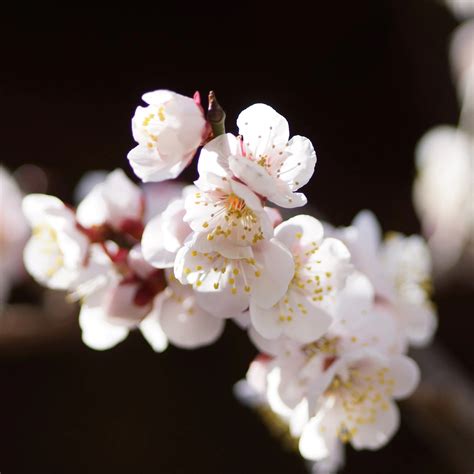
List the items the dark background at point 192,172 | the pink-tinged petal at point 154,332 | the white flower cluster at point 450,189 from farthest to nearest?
the dark background at point 192,172 → the white flower cluster at point 450,189 → the pink-tinged petal at point 154,332

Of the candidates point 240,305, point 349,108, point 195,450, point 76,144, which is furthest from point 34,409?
point 240,305

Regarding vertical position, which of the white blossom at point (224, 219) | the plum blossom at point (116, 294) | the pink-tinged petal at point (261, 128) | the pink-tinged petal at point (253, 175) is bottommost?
the plum blossom at point (116, 294)

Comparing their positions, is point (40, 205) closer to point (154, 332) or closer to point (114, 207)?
point (114, 207)

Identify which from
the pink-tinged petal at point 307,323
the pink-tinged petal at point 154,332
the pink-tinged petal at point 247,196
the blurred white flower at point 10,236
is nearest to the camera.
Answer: the pink-tinged petal at point 247,196

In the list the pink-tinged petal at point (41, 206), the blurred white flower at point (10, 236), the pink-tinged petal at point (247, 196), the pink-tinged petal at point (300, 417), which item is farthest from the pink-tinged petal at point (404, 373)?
the blurred white flower at point (10, 236)

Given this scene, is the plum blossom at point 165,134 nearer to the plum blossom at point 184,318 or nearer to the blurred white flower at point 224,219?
the blurred white flower at point 224,219

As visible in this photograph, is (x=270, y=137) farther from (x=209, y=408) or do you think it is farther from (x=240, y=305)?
(x=209, y=408)

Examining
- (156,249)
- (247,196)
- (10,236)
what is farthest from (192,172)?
(247,196)
